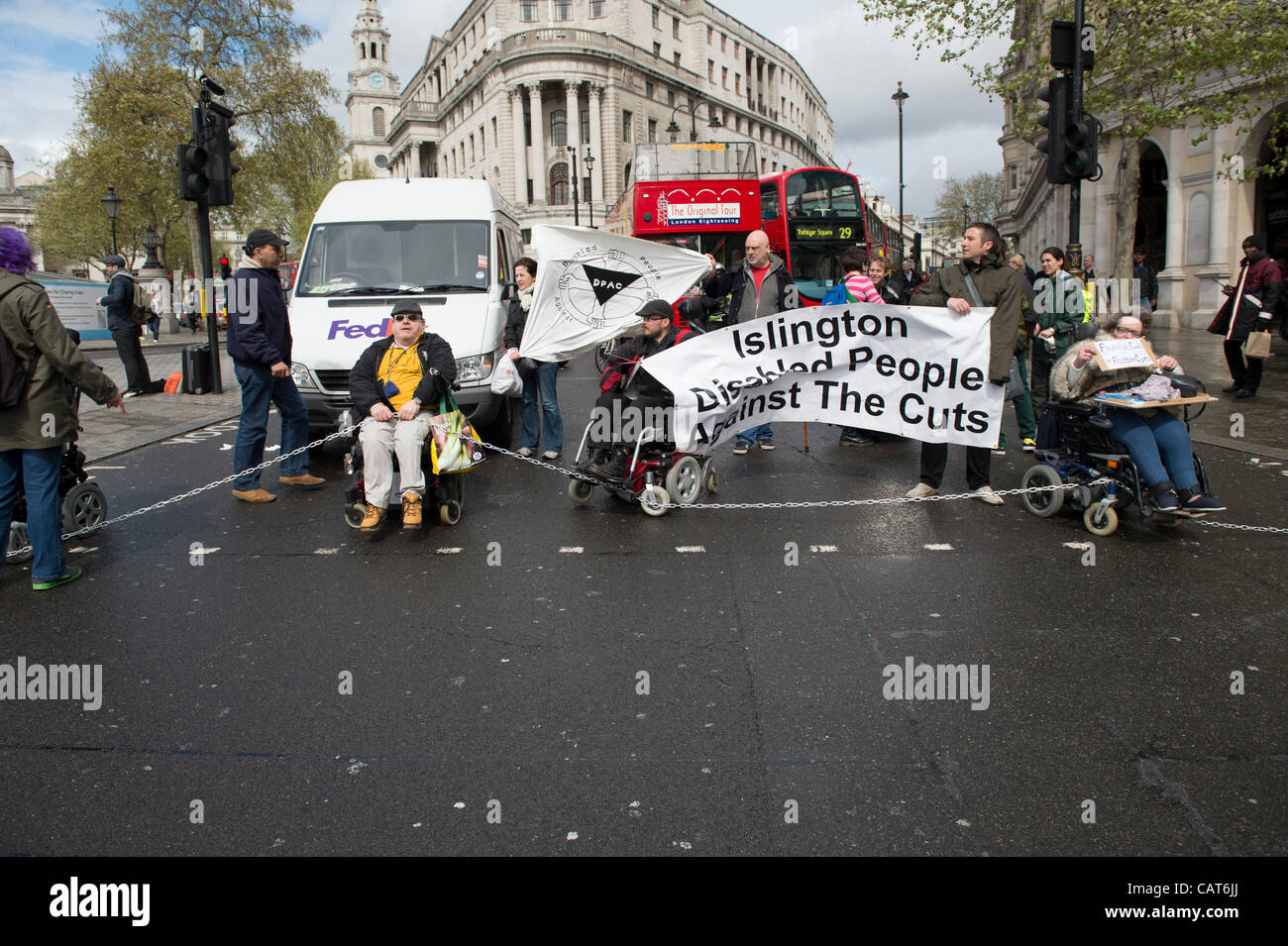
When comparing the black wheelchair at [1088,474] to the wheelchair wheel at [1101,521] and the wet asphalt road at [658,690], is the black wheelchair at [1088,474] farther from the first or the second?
the wet asphalt road at [658,690]

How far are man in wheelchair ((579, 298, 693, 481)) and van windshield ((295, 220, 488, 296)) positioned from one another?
9.79ft

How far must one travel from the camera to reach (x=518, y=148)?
81375mm

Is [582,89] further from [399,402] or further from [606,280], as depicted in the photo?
[399,402]

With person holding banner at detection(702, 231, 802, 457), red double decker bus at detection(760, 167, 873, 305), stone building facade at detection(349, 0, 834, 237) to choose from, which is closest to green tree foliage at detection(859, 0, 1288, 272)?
red double decker bus at detection(760, 167, 873, 305)

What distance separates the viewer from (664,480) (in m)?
7.22

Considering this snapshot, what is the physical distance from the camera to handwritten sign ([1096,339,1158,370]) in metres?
6.27

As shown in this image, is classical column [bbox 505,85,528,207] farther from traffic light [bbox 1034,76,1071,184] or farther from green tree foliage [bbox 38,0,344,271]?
traffic light [bbox 1034,76,1071,184]

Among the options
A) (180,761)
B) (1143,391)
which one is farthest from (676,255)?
(180,761)

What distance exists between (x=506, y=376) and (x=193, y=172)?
652 cm

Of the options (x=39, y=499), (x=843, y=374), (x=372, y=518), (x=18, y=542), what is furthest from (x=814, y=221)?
(x=39, y=499)

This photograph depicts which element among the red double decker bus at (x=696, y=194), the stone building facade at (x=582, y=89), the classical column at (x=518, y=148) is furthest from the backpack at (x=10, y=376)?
the classical column at (x=518, y=148)

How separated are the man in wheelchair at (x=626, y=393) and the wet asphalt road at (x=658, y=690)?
18.0 inches

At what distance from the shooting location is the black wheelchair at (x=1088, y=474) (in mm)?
6234
